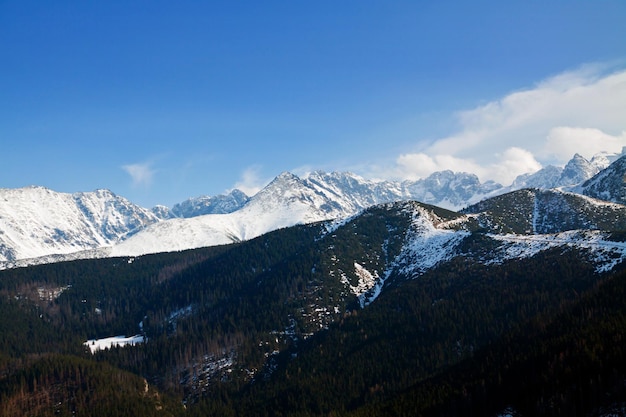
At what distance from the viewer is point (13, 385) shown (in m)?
200

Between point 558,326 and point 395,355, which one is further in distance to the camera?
point 395,355

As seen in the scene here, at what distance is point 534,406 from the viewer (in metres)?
103

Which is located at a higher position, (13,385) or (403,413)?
(13,385)

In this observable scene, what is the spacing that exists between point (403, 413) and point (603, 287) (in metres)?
80.0

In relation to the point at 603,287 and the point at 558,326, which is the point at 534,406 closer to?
the point at 558,326

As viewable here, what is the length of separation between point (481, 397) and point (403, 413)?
21085 mm

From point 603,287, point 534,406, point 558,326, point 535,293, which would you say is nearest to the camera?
point 534,406

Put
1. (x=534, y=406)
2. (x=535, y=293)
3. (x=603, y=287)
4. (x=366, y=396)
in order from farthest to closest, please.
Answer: (x=535, y=293) → (x=366, y=396) → (x=603, y=287) → (x=534, y=406)

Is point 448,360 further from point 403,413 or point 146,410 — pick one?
point 146,410

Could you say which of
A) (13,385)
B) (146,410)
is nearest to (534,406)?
(146,410)

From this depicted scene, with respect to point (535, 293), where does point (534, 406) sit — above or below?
below

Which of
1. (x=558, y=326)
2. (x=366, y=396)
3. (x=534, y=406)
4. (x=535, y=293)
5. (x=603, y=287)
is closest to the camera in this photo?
(x=534, y=406)

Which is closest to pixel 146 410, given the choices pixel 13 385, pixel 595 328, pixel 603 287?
pixel 13 385

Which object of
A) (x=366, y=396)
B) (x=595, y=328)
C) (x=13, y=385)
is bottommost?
(x=366, y=396)
